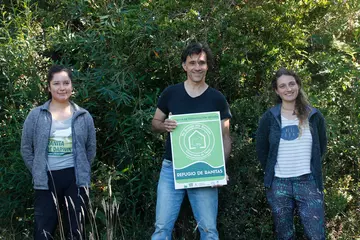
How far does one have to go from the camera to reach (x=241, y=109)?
618 centimetres

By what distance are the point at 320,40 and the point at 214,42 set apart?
1.41 meters

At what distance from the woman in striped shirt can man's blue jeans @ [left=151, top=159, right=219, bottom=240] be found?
0.57 m

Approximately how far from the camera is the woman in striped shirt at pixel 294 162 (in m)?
5.00

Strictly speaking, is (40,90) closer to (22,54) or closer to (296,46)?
(22,54)

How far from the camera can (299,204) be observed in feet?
16.5

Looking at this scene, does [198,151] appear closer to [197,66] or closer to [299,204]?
[197,66]

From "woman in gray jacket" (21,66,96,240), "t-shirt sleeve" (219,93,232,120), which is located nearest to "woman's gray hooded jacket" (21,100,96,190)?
"woman in gray jacket" (21,66,96,240)

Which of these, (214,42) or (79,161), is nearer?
(79,161)

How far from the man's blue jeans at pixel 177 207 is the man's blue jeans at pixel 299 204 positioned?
0.57 meters

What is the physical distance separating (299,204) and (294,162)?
377 mm

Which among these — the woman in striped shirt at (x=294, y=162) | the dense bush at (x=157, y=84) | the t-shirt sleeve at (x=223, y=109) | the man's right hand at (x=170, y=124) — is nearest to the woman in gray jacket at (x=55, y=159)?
the man's right hand at (x=170, y=124)

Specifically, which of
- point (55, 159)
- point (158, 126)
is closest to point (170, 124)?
point (158, 126)

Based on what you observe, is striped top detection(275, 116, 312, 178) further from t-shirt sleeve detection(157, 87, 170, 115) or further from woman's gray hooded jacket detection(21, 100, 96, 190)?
woman's gray hooded jacket detection(21, 100, 96, 190)

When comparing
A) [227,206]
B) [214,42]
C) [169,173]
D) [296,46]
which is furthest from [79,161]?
[296,46]
